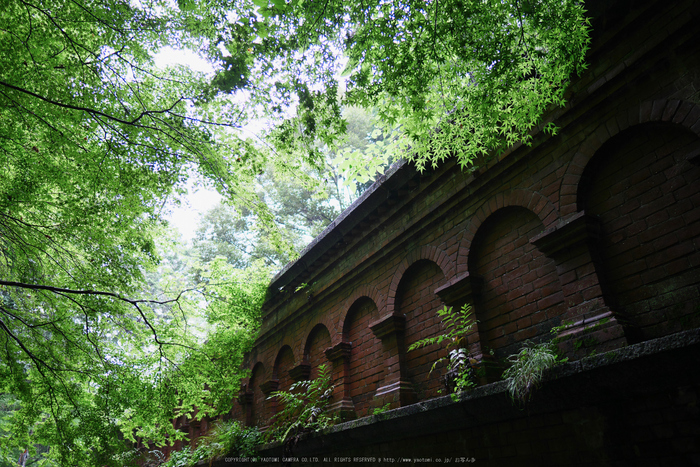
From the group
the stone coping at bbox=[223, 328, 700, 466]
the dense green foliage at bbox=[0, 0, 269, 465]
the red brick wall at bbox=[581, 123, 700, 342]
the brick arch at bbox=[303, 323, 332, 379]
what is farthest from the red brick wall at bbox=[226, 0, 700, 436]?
the dense green foliage at bbox=[0, 0, 269, 465]

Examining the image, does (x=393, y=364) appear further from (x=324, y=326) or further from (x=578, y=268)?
A: (x=578, y=268)

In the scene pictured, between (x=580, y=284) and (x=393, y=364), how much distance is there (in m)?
2.92

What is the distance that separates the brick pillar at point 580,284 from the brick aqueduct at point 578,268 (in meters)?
0.01

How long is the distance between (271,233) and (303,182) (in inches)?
48.4

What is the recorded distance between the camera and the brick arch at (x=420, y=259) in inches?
215

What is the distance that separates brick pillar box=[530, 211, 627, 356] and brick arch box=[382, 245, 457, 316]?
130 centimetres

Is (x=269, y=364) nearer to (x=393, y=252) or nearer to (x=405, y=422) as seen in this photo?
(x=393, y=252)

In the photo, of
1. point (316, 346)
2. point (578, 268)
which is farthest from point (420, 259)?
point (316, 346)

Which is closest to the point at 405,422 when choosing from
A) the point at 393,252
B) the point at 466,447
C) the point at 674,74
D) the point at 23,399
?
the point at 466,447

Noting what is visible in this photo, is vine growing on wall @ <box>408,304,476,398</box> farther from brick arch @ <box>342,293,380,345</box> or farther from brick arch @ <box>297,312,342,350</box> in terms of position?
brick arch @ <box>297,312,342,350</box>

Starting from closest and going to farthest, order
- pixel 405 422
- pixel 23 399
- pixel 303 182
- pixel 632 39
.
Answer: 1. pixel 632 39
2. pixel 405 422
3. pixel 303 182
4. pixel 23 399

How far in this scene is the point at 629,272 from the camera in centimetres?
376

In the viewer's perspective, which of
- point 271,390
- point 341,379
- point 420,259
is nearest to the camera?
point 420,259

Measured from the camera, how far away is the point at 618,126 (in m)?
3.99
